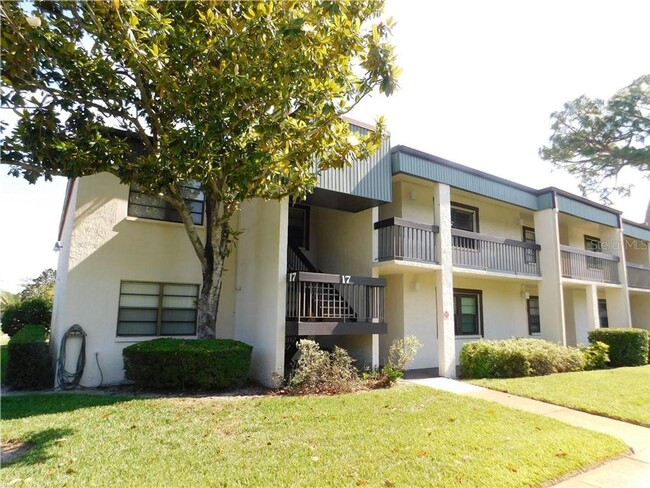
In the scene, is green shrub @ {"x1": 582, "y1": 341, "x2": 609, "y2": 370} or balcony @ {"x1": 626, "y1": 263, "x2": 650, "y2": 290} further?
balcony @ {"x1": 626, "y1": 263, "x2": 650, "y2": 290}

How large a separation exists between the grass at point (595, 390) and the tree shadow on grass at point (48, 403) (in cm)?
872

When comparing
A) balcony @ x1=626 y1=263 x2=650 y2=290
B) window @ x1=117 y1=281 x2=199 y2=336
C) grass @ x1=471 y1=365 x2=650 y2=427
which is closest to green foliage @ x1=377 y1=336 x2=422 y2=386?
grass @ x1=471 y1=365 x2=650 y2=427

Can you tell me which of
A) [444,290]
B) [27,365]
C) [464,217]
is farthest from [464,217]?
[27,365]

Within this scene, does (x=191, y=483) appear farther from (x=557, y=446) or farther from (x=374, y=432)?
(x=557, y=446)

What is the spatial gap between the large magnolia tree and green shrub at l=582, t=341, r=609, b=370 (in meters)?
10.6

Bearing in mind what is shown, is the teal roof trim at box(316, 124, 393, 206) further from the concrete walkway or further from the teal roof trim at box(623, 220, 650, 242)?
the teal roof trim at box(623, 220, 650, 242)

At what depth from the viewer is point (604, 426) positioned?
22.8ft

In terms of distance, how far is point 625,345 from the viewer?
14.4 m

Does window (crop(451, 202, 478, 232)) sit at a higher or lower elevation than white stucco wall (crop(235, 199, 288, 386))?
higher

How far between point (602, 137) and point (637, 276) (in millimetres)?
7064

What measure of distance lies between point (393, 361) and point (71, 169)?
372 inches

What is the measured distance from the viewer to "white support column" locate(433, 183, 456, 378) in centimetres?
1173

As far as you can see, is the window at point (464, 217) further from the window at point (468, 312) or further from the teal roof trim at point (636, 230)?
the teal roof trim at point (636, 230)

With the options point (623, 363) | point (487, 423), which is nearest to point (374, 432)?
point (487, 423)
